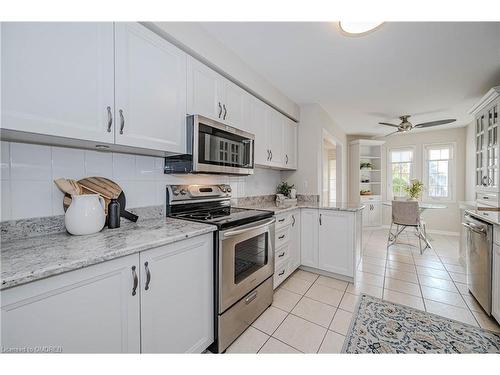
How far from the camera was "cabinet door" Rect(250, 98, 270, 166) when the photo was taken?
239cm

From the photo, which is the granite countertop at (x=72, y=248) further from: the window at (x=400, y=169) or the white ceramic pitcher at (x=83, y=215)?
the window at (x=400, y=169)

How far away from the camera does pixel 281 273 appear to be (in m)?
2.38

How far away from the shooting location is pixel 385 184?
5.55 meters

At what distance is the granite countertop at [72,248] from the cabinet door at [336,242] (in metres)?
1.77

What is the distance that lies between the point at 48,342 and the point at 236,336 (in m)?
1.16

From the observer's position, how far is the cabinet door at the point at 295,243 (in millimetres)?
2629

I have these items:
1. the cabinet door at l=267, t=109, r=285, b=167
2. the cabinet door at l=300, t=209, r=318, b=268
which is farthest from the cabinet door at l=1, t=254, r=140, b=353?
the cabinet door at l=300, t=209, r=318, b=268

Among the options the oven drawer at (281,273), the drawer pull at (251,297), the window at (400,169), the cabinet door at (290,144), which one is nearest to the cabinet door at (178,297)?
the drawer pull at (251,297)

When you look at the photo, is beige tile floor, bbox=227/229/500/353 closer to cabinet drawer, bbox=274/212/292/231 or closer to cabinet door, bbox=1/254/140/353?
cabinet drawer, bbox=274/212/292/231

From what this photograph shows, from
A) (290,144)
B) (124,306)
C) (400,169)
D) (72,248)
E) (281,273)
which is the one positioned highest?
(290,144)

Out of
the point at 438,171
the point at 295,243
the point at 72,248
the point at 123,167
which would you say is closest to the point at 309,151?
the point at 295,243

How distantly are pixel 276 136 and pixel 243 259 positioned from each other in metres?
1.75

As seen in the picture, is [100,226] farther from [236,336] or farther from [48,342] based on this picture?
[236,336]

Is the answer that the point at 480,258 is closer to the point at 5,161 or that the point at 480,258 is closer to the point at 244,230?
the point at 244,230
